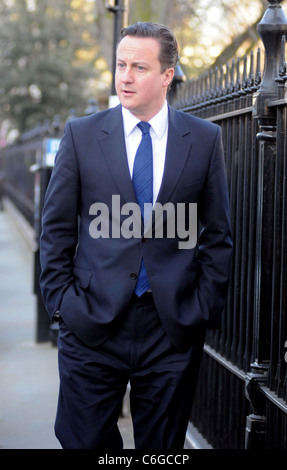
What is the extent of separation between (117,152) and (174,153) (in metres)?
0.22

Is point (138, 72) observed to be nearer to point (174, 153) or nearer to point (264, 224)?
point (174, 153)

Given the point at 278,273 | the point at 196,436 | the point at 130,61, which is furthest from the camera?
the point at 196,436

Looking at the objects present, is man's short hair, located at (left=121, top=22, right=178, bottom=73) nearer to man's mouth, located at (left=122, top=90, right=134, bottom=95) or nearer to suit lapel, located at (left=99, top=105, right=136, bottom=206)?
man's mouth, located at (left=122, top=90, right=134, bottom=95)

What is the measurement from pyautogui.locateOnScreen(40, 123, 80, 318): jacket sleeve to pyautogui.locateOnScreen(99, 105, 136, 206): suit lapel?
14cm

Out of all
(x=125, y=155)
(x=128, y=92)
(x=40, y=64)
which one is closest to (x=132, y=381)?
(x=125, y=155)

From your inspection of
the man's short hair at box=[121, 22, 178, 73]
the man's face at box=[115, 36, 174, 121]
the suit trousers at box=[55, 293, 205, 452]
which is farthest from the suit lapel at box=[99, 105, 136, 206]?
the suit trousers at box=[55, 293, 205, 452]

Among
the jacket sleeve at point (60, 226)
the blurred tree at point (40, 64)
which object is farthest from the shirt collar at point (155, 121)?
the blurred tree at point (40, 64)

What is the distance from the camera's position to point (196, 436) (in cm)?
512

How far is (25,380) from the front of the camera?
7.03 m

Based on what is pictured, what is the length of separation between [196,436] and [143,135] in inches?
97.4

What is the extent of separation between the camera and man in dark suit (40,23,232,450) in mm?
3188

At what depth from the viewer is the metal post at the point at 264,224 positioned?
12.6 ft

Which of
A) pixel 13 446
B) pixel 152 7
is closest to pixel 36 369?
pixel 13 446
